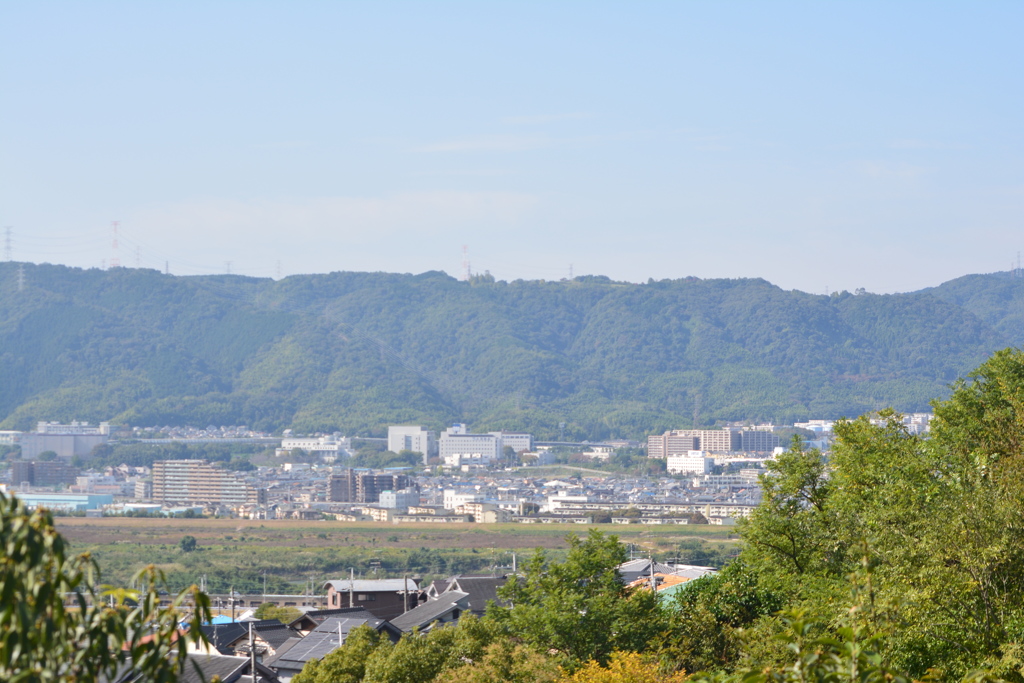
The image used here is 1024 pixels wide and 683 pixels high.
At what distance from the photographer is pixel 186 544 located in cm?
8031

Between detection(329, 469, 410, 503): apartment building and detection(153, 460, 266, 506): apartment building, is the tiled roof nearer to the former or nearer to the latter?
detection(153, 460, 266, 506): apartment building

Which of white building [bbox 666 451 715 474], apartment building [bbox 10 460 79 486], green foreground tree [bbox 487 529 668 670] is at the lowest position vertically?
white building [bbox 666 451 715 474]

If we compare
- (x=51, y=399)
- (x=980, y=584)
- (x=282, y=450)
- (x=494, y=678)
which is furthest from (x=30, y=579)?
(x=51, y=399)

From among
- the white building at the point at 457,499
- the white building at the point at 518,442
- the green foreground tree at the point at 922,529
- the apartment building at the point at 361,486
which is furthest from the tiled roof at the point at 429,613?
the white building at the point at 518,442

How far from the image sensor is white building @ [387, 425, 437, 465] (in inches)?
6540

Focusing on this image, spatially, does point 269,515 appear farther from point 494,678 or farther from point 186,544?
point 494,678

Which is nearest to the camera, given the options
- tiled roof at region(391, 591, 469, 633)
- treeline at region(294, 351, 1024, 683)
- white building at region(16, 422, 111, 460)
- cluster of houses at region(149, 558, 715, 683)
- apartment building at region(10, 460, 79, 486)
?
treeline at region(294, 351, 1024, 683)

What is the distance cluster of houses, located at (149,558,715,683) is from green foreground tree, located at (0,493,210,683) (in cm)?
1185

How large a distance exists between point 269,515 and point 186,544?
3310cm

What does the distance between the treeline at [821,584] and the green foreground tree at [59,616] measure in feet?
22.8

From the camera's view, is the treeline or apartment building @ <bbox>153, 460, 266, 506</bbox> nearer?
the treeline

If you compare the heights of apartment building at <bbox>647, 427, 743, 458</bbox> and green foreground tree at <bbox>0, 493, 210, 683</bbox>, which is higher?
green foreground tree at <bbox>0, 493, 210, 683</bbox>

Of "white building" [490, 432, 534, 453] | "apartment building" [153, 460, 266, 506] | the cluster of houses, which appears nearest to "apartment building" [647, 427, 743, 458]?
"white building" [490, 432, 534, 453]

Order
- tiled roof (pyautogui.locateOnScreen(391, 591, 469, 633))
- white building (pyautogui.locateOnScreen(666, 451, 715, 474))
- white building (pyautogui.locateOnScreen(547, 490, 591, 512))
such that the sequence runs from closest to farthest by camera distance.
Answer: tiled roof (pyautogui.locateOnScreen(391, 591, 469, 633))
white building (pyautogui.locateOnScreen(547, 490, 591, 512))
white building (pyautogui.locateOnScreen(666, 451, 715, 474))
